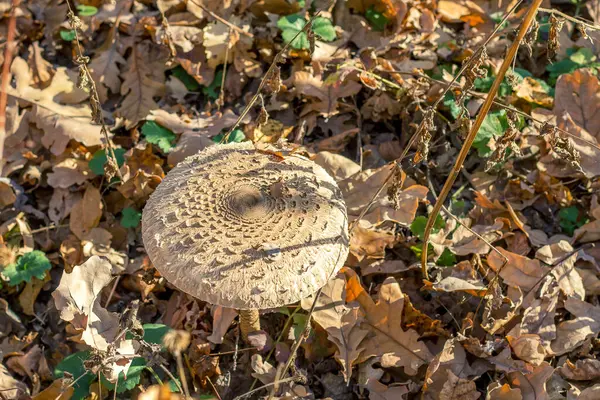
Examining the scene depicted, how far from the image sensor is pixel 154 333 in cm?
339

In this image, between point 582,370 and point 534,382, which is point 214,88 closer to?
point 534,382

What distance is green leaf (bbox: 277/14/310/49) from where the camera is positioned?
169 inches


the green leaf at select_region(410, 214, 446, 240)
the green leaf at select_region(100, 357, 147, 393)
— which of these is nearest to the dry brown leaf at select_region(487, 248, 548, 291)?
the green leaf at select_region(410, 214, 446, 240)

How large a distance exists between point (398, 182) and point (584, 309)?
1.47 m

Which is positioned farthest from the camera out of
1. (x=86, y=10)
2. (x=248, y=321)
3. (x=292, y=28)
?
(x=86, y=10)

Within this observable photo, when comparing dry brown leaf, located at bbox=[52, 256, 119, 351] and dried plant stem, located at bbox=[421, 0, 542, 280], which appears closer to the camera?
dried plant stem, located at bbox=[421, 0, 542, 280]

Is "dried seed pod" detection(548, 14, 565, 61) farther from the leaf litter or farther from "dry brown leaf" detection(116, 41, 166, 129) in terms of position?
"dry brown leaf" detection(116, 41, 166, 129)

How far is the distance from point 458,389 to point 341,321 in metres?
0.75

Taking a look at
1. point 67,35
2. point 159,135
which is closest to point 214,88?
point 159,135

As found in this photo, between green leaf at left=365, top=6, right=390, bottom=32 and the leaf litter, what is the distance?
0.12 feet

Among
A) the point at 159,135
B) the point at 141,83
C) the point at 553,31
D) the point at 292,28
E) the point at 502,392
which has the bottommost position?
the point at 502,392

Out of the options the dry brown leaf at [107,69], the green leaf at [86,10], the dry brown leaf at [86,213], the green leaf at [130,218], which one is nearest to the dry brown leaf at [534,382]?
the green leaf at [130,218]

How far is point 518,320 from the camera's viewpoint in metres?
3.47

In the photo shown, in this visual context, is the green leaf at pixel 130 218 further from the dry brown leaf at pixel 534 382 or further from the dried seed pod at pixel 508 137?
the dry brown leaf at pixel 534 382
